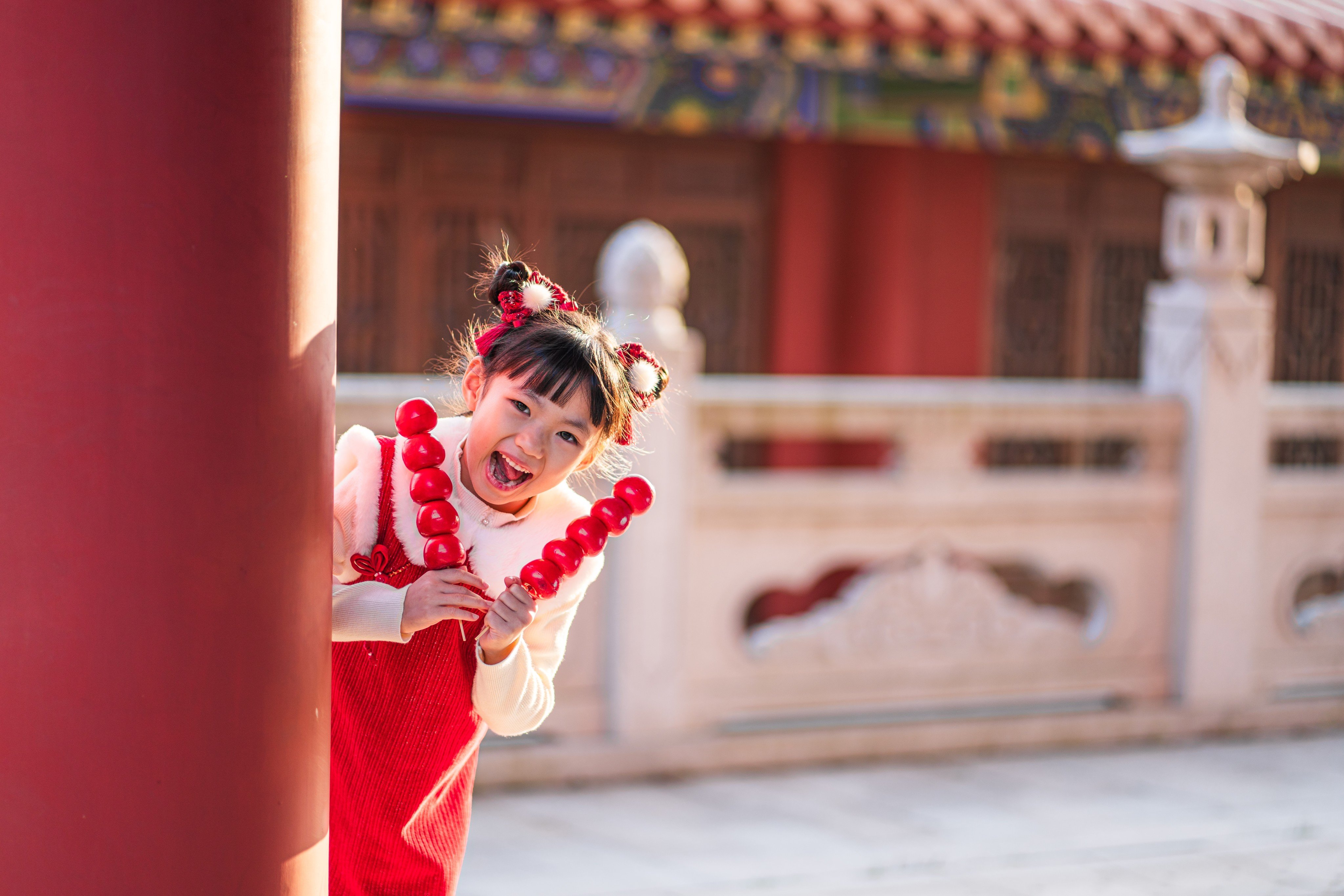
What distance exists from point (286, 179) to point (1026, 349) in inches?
257

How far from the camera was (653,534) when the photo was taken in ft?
16.8

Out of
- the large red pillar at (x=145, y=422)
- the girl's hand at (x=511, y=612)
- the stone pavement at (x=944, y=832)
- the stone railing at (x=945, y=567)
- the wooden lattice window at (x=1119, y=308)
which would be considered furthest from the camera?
the wooden lattice window at (x=1119, y=308)

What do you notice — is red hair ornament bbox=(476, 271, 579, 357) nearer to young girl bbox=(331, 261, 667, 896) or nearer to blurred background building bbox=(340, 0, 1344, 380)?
young girl bbox=(331, 261, 667, 896)

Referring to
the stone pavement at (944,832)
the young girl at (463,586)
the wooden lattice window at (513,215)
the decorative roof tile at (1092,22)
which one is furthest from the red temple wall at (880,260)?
the young girl at (463,586)

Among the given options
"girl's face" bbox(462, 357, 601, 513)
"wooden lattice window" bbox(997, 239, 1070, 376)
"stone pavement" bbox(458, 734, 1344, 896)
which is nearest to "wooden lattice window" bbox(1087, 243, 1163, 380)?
"wooden lattice window" bbox(997, 239, 1070, 376)

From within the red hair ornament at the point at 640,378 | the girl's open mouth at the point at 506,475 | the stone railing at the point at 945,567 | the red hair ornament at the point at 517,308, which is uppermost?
the red hair ornament at the point at 517,308

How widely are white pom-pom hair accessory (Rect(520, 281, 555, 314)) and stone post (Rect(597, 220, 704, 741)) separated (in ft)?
10.5

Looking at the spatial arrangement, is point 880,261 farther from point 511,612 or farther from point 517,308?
point 511,612

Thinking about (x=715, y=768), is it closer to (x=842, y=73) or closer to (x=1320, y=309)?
(x=842, y=73)

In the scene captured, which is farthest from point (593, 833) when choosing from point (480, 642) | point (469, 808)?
point (480, 642)

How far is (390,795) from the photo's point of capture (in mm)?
1890

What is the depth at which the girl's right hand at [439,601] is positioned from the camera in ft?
5.55

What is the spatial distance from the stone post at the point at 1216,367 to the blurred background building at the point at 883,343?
0.01 m

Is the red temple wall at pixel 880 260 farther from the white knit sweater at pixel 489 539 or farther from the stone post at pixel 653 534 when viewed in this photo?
the white knit sweater at pixel 489 539
